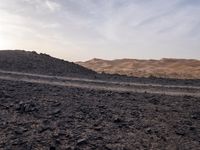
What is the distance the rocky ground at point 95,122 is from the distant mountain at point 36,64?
12.6 m

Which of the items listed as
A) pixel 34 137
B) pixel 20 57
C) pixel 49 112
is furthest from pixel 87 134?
pixel 20 57

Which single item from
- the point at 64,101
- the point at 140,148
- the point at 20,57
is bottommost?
the point at 140,148

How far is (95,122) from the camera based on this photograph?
1037 cm

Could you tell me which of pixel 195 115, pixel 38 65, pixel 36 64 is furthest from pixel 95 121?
pixel 36 64

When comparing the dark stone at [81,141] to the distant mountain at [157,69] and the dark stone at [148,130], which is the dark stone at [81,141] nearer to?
the dark stone at [148,130]

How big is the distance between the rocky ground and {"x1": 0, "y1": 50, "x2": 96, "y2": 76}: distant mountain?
12.6 m

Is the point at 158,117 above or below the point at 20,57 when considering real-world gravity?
below

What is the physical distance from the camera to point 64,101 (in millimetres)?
12547

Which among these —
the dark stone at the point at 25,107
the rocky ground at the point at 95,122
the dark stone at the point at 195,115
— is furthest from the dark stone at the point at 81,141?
the dark stone at the point at 195,115

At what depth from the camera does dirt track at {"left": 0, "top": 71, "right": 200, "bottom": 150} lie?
9.12 metres

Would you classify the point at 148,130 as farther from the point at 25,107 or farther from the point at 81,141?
the point at 25,107

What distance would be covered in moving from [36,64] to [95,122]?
19540 mm

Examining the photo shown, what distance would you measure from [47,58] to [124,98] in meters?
19.6

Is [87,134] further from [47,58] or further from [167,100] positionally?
[47,58]
